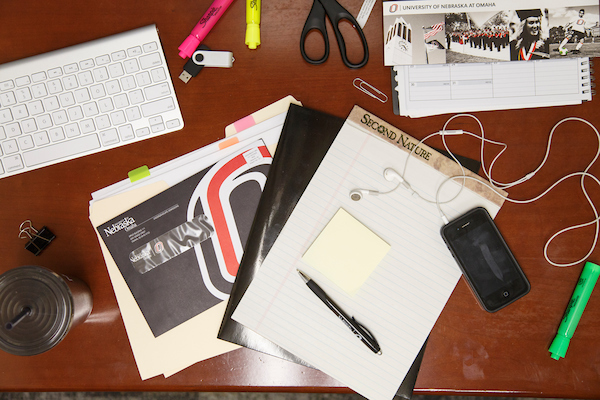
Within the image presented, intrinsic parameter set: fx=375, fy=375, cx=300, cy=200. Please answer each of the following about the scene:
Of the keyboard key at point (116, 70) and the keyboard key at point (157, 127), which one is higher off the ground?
the keyboard key at point (116, 70)

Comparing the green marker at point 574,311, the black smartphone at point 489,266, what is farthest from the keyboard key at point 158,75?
the green marker at point 574,311

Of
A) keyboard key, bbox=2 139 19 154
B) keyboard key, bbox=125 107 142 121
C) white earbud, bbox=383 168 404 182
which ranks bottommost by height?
white earbud, bbox=383 168 404 182

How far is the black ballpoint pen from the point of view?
62cm

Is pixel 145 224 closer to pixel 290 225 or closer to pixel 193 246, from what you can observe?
pixel 193 246

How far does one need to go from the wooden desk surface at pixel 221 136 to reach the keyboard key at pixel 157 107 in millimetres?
27

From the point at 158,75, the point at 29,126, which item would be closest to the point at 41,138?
the point at 29,126

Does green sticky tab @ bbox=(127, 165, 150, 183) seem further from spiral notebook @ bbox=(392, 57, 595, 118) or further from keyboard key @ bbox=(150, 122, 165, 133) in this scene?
spiral notebook @ bbox=(392, 57, 595, 118)

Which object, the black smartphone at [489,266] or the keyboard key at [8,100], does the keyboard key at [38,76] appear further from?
the black smartphone at [489,266]

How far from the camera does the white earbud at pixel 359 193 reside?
2.12 feet

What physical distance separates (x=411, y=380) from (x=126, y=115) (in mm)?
671

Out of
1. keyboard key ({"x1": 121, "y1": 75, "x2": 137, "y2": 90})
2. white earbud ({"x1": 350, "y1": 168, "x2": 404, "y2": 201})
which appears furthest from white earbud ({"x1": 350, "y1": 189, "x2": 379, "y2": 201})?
keyboard key ({"x1": 121, "y1": 75, "x2": 137, "y2": 90})

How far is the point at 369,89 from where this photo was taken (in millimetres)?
660

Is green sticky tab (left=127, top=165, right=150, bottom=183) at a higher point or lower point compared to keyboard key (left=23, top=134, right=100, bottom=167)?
lower

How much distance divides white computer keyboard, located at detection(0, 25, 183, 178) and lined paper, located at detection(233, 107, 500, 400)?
30 centimetres
